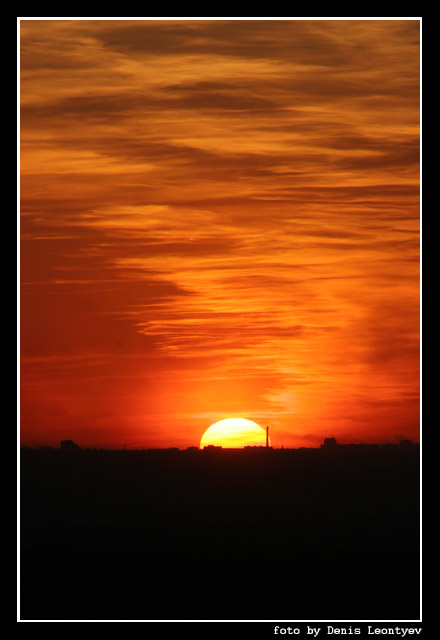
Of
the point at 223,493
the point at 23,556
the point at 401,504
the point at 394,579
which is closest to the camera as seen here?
the point at 394,579

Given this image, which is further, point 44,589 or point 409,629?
point 44,589

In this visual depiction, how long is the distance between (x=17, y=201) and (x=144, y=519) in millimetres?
14581

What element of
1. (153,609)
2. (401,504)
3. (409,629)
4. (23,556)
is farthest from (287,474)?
(409,629)

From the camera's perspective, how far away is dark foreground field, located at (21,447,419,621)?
50.8ft

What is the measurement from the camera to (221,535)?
21.6 meters

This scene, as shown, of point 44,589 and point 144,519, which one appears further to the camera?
point 144,519

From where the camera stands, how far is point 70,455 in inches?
1037

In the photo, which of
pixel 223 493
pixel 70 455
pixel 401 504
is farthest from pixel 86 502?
pixel 401 504

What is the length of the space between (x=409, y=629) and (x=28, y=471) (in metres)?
21.3

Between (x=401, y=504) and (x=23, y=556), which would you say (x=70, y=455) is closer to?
(x=23, y=556)

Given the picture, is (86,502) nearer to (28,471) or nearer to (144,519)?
(144,519)

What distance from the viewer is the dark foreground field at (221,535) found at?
15.5 m

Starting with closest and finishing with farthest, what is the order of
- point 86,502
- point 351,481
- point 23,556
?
point 23,556
point 86,502
point 351,481

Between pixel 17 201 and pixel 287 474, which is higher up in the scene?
pixel 17 201
